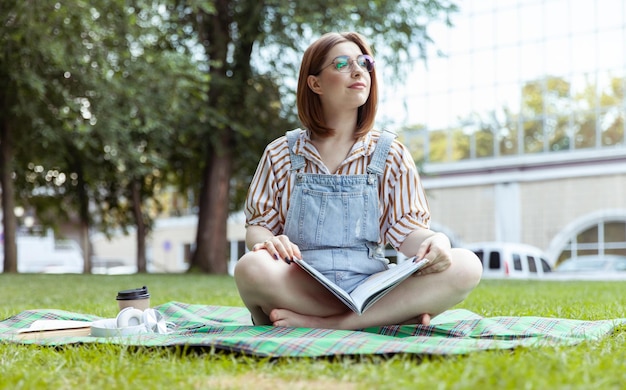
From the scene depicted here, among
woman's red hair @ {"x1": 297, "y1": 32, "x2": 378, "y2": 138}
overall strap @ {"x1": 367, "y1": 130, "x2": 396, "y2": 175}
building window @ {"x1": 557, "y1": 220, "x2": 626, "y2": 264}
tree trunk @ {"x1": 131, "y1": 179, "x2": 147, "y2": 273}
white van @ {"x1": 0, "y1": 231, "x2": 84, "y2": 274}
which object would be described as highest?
woman's red hair @ {"x1": 297, "y1": 32, "x2": 378, "y2": 138}

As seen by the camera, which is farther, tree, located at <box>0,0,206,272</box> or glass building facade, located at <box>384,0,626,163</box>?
glass building facade, located at <box>384,0,626,163</box>

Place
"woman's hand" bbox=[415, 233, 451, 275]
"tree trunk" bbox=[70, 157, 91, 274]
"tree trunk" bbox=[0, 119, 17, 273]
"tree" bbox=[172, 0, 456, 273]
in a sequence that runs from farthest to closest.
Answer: "tree trunk" bbox=[70, 157, 91, 274]
"tree" bbox=[172, 0, 456, 273]
"tree trunk" bbox=[0, 119, 17, 273]
"woman's hand" bbox=[415, 233, 451, 275]

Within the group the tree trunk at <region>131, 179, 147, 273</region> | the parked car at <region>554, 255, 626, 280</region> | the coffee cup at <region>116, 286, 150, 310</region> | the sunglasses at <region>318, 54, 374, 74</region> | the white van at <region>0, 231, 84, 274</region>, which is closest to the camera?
the sunglasses at <region>318, 54, 374, 74</region>

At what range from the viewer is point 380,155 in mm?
3684

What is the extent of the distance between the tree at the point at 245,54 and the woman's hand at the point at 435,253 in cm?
1079

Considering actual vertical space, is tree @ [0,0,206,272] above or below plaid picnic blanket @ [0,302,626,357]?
above

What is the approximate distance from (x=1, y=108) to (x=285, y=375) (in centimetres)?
1306

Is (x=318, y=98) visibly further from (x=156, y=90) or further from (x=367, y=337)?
(x=156, y=90)

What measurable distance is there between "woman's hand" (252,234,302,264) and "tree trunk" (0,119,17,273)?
12362 mm

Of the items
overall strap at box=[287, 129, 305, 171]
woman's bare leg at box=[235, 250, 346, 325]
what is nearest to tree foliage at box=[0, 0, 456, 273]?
overall strap at box=[287, 129, 305, 171]

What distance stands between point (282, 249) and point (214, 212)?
13110mm

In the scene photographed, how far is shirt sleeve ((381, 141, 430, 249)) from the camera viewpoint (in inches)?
143

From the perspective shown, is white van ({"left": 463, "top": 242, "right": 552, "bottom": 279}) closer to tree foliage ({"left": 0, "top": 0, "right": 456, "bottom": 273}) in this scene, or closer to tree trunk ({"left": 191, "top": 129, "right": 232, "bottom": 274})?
tree foliage ({"left": 0, "top": 0, "right": 456, "bottom": 273})

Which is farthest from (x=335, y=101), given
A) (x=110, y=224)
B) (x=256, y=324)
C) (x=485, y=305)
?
(x=110, y=224)
